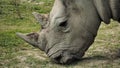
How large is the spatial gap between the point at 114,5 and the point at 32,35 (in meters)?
1.41

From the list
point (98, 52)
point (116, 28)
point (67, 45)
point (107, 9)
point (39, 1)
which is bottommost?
point (39, 1)

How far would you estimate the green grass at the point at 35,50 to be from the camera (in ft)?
22.9

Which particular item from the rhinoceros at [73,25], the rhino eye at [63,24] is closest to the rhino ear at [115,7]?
the rhinoceros at [73,25]

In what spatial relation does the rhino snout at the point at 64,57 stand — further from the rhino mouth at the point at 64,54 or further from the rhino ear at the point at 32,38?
the rhino ear at the point at 32,38

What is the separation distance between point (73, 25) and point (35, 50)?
6.19 feet

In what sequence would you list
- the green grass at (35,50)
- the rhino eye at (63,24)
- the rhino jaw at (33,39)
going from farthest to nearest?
the green grass at (35,50), the rhino jaw at (33,39), the rhino eye at (63,24)

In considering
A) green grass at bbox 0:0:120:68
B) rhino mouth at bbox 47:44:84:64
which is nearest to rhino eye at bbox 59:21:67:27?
rhino mouth at bbox 47:44:84:64

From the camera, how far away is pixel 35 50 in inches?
324

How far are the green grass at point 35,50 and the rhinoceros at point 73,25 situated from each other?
34cm

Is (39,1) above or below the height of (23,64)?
below

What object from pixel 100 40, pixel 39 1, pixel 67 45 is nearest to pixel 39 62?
pixel 67 45

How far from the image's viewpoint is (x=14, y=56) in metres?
7.70

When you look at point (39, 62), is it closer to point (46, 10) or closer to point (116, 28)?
point (116, 28)

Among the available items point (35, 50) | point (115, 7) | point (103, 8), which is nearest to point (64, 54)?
point (103, 8)
